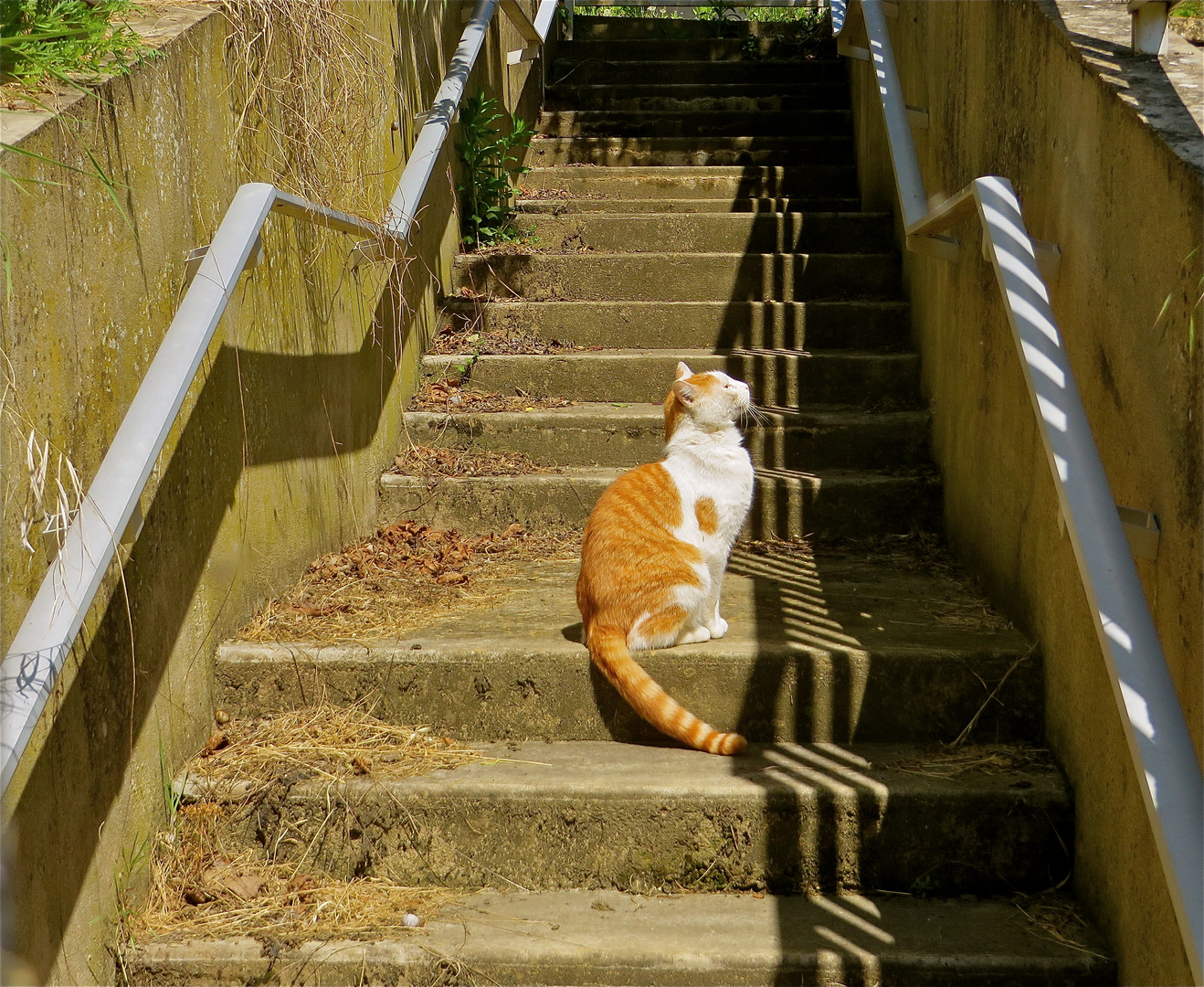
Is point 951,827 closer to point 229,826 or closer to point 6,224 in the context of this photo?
point 229,826

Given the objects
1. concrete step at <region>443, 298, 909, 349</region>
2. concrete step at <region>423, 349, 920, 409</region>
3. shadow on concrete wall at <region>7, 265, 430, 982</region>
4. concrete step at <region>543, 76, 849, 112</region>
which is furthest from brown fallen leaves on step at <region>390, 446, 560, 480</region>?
concrete step at <region>543, 76, 849, 112</region>

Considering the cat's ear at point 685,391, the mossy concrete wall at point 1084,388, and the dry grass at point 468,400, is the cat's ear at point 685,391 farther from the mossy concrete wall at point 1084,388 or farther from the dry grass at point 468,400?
the dry grass at point 468,400

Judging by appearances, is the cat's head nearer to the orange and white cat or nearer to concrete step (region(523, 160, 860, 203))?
the orange and white cat

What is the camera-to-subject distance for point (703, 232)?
4766 mm

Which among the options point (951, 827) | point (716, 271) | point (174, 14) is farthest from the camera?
point (716, 271)

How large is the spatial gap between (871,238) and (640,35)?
11.5 ft

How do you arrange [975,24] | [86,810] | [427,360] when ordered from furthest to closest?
[427,360], [975,24], [86,810]

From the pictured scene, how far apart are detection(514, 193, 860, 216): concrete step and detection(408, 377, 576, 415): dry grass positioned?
1.35m

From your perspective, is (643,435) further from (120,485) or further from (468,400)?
(120,485)

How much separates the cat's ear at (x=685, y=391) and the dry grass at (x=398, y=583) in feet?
2.54

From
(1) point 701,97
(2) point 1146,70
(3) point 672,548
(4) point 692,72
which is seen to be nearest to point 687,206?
(1) point 701,97

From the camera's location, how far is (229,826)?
7.39 feet

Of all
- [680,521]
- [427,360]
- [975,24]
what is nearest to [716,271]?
[427,360]

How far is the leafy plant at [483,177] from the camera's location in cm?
458
